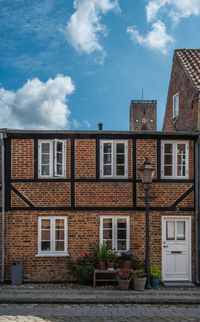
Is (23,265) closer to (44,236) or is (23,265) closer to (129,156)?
(44,236)

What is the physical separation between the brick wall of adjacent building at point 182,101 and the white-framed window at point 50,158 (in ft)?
17.2

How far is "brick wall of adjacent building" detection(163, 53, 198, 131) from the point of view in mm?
12289

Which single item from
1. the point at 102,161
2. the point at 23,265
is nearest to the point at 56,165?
the point at 102,161

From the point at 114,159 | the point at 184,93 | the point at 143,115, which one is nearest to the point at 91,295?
the point at 114,159

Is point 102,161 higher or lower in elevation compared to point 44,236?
higher

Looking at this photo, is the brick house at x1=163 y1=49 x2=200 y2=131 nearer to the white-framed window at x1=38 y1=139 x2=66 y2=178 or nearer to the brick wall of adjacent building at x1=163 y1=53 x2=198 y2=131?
the brick wall of adjacent building at x1=163 y1=53 x2=198 y2=131

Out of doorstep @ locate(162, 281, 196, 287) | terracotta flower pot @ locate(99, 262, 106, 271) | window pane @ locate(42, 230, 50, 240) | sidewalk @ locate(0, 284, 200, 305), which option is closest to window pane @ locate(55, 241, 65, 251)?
window pane @ locate(42, 230, 50, 240)

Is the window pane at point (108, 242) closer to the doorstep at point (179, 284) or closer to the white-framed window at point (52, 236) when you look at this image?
the white-framed window at point (52, 236)

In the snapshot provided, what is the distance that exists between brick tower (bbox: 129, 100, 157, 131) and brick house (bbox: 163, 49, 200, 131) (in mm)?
27676

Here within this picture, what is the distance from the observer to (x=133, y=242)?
10781 mm

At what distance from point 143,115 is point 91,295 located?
3817 cm

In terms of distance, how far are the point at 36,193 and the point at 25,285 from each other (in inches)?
124

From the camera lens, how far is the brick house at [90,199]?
35.3 ft

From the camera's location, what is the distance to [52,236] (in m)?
10.8
